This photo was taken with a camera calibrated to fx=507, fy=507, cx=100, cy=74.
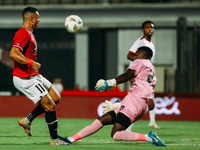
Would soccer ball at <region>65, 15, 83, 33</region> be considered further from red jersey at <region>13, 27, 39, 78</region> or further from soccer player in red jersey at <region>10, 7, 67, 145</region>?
red jersey at <region>13, 27, 39, 78</region>

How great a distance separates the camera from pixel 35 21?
7.89 meters

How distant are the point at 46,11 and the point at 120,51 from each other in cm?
412

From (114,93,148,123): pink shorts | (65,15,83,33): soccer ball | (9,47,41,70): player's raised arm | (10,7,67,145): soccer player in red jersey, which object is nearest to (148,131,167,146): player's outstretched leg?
(114,93,148,123): pink shorts

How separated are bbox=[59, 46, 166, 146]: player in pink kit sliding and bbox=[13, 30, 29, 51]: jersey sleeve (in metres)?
1.39

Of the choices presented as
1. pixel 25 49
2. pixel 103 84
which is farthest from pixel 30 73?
pixel 103 84

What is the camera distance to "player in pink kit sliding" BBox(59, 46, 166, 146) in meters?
7.00

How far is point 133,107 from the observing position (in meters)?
7.06

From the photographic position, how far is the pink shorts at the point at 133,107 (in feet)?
23.1

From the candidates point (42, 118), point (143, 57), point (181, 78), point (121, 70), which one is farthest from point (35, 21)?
point (121, 70)

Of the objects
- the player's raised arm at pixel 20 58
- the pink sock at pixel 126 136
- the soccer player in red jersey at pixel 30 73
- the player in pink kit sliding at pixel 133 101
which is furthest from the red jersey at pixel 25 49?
the pink sock at pixel 126 136

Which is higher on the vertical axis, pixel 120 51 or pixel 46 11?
pixel 46 11

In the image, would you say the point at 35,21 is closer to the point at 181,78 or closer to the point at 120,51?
the point at 181,78

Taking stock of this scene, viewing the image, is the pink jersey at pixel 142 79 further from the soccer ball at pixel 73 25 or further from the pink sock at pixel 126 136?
the soccer ball at pixel 73 25

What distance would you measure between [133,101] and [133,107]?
0.10 m
